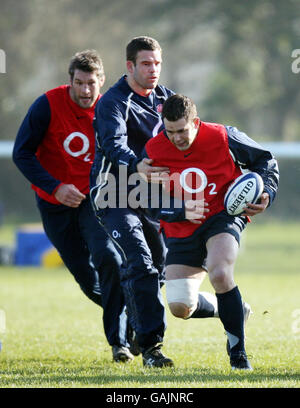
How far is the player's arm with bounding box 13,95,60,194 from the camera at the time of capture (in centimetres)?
595

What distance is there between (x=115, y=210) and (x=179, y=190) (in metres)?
0.49

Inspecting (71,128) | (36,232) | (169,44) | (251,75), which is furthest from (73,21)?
(71,128)

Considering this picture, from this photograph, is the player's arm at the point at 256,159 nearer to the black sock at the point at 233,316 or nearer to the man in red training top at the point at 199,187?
the man in red training top at the point at 199,187

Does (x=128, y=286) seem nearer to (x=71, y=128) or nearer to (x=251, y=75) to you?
(x=71, y=128)

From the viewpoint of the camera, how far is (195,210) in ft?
16.7

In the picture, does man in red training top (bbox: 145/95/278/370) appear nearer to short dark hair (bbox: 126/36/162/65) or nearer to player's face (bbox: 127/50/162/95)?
player's face (bbox: 127/50/162/95)

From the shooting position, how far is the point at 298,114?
2927 cm

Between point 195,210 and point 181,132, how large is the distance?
0.49 m

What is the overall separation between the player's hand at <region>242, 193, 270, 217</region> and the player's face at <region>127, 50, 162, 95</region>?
112 cm

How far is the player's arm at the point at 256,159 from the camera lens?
204 inches

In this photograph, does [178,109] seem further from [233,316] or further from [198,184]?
[233,316]

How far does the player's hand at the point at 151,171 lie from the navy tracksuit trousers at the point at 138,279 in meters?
0.41

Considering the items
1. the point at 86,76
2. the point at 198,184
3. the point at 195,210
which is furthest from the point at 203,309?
the point at 86,76

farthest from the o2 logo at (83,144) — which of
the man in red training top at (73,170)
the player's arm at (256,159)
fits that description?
the player's arm at (256,159)
